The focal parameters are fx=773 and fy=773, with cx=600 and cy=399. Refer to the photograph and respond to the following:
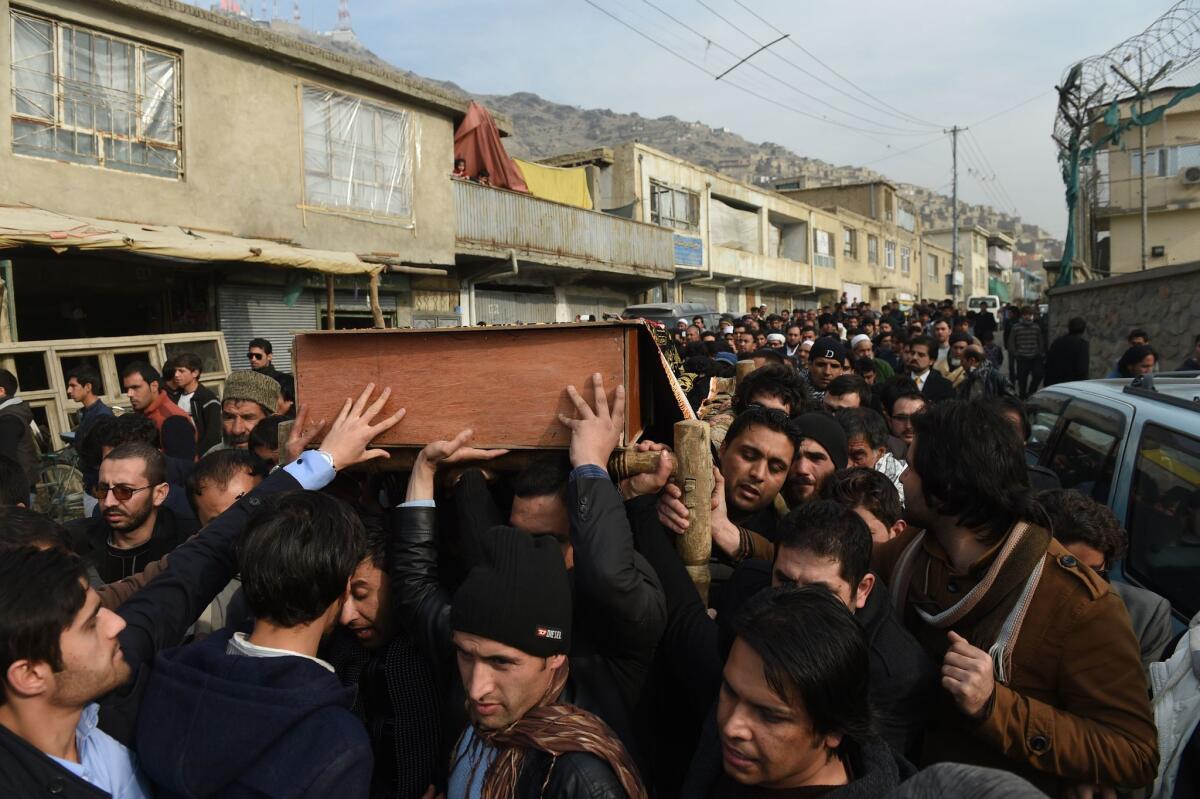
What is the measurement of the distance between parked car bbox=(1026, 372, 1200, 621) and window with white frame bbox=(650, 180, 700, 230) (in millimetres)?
20774

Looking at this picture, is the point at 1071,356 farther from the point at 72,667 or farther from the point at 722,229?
the point at 722,229

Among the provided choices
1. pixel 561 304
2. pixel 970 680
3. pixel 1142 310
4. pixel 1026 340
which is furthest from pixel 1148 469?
pixel 561 304

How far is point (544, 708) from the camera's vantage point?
5.56ft

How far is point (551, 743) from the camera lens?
1577 mm

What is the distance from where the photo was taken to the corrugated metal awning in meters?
7.80

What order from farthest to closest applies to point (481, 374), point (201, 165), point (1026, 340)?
point (1026, 340), point (201, 165), point (481, 374)

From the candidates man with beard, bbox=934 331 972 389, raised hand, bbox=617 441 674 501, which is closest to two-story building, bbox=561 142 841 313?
man with beard, bbox=934 331 972 389

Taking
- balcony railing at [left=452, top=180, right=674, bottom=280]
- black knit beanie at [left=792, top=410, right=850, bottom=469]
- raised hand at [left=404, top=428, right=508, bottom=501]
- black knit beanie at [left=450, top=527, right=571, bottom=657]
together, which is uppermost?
balcony railing at [left=452, top=180, right=674, bottom=280]

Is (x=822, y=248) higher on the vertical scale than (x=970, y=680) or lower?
higher

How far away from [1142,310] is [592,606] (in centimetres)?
1259

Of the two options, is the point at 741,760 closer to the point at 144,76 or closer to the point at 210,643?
the point at 210,643

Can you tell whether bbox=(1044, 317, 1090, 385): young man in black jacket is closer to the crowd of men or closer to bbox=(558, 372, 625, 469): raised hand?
the crowd of men

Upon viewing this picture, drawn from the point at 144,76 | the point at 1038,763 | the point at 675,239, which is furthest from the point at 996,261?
the point at 1038,763

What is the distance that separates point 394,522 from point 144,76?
447 inches
